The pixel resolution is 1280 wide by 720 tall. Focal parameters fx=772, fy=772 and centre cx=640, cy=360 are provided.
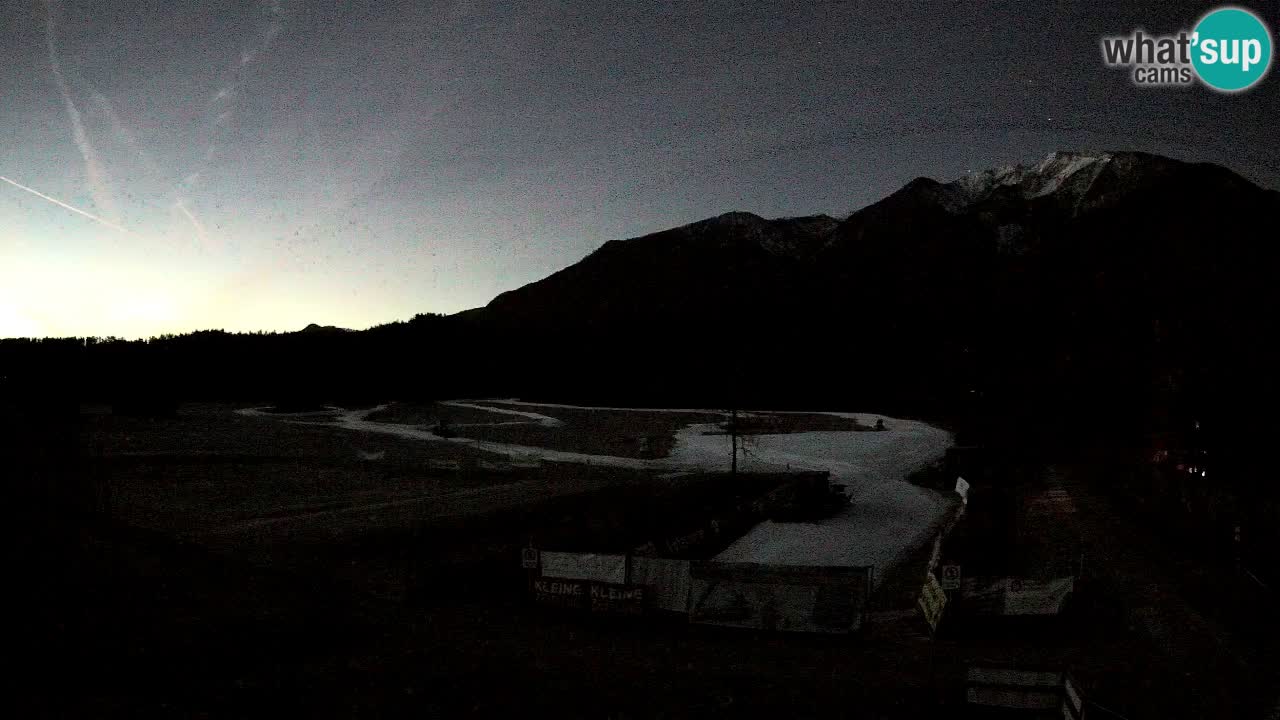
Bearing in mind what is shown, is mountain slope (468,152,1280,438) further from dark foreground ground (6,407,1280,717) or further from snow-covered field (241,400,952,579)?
dark foreground ground (6,407,1280,717)

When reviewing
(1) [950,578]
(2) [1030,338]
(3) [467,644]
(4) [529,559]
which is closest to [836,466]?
(1) [950,578]

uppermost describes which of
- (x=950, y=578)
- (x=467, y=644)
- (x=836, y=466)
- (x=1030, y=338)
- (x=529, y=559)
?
(x=1030, y=338)

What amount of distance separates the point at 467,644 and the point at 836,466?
47316mm

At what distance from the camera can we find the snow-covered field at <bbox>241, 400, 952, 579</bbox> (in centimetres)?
3500

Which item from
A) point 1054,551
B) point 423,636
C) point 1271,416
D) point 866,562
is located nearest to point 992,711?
point 423,636

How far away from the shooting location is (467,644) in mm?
20812

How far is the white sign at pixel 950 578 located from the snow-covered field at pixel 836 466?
8.74 metres

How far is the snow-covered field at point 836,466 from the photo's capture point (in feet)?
115

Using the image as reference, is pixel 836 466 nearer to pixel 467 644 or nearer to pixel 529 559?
pixel 529 559

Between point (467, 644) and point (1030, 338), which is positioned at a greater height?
point (1030, 338)

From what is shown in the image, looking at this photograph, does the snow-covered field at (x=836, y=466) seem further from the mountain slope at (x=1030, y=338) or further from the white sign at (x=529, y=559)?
the white sign at (x=529, y=559)

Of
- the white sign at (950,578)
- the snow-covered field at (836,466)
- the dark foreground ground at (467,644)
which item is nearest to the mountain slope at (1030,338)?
the snow-covered field at (836,466)

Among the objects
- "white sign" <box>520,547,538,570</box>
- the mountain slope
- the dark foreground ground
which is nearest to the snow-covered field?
the dark foreground ground

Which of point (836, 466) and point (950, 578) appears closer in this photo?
point (950, 578)
